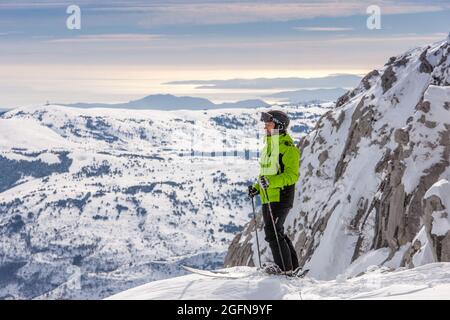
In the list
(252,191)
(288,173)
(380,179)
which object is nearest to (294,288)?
(288,173)

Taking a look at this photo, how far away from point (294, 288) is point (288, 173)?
3.15 m

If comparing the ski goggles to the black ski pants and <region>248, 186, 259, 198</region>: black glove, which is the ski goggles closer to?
<region>248, 186, 259, 198</region>: black glove

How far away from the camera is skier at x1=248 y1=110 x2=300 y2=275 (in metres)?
17.2

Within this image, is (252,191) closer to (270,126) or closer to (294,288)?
(270,126)

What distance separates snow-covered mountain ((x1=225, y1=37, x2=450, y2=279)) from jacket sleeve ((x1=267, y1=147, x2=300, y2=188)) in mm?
12858

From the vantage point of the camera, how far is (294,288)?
15547 millimetres

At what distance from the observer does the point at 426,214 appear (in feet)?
98.3

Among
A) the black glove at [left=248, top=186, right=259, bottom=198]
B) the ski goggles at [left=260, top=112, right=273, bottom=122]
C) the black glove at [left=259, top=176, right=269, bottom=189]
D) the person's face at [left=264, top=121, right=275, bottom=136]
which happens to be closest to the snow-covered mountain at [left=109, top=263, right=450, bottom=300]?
the black glove at [left=259, top=176, right=269, bottom=189]

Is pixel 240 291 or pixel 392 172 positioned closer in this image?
pixel 240 291

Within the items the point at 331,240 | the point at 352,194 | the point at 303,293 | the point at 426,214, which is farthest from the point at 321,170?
the point at 303,293

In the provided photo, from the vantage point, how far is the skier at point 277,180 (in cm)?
1725

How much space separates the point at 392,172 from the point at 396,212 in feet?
15.7
